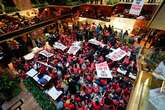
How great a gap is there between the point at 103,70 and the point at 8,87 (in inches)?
130

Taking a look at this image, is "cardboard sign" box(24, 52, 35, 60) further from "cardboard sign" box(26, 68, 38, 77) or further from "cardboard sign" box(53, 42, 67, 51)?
"cardboard sign" box(53, 42, 67, 51)

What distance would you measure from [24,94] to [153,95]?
458 cm

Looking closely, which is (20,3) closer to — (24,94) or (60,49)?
(60,49)

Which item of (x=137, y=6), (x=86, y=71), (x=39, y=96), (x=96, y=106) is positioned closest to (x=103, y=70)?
(x=86, y=71)

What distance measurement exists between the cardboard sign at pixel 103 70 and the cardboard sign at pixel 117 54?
0.43 meters

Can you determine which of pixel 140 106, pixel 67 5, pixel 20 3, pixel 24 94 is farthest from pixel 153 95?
pixel 20 3

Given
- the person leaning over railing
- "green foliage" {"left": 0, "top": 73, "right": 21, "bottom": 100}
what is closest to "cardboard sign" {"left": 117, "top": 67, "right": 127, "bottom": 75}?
the person leaning over railing

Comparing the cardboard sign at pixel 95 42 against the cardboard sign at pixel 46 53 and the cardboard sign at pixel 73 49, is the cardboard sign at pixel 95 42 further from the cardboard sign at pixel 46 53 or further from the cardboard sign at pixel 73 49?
the cardboard sign at pixel 46 53

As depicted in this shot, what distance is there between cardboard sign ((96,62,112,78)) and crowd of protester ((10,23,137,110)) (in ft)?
0.40

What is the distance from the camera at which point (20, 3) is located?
10.9m

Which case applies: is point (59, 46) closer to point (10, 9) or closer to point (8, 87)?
point (8, 87)

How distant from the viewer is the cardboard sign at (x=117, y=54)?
679 cm

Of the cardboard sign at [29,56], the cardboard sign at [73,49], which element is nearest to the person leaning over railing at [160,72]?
the cardboard sign at [73,49]

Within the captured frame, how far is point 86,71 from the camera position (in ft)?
21.4
